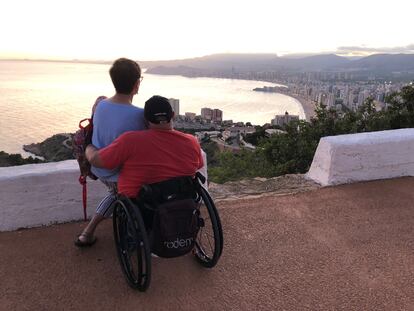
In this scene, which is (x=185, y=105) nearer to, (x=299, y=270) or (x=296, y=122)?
(x=296, y=122)

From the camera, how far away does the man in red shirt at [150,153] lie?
2443 millimetres

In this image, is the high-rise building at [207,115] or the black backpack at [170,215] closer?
the black backpack at [170,215]

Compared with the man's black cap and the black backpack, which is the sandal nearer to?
the black backpack

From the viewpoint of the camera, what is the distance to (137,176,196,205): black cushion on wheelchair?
2.42 m

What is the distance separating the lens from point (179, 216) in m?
2.39

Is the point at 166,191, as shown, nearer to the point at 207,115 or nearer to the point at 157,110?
the point at 157,110

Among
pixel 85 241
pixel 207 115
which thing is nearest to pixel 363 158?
pixel 85 241

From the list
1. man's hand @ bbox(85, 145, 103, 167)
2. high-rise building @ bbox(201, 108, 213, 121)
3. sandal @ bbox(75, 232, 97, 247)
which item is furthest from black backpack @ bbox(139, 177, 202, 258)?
→ high-rise building @ bbox(201, 108, 213, 121)

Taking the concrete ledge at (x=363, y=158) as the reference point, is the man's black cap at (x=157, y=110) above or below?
above

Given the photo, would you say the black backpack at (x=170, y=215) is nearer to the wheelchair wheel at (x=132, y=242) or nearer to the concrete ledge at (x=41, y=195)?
the wheelchair wheel at (x=132, y=242)

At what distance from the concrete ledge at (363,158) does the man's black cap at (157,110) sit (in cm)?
263

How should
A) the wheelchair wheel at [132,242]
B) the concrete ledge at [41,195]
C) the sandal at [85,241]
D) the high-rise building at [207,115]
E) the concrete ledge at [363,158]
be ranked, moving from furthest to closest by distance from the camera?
the high-rise building at [207,115] → the concrete ledge at [363,158] → the concrete ledge at [41,195] → the sandal at [85,241] → the wheelchair wheel at [132,242]

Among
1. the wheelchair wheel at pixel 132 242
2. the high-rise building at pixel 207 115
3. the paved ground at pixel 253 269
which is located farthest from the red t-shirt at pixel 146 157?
the high-rise building at pixel 207 115

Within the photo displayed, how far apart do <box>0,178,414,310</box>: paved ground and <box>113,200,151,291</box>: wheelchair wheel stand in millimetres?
112
